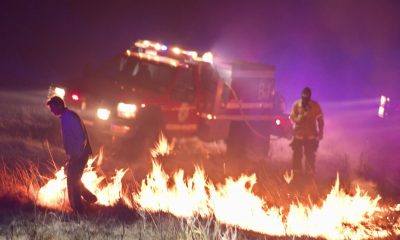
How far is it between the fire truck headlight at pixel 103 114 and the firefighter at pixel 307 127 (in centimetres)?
356

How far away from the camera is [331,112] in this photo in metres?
26.0

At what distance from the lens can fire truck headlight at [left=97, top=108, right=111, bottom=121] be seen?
11.7 m

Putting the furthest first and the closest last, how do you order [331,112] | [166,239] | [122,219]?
[331,112]
[122,219]
[166,239]

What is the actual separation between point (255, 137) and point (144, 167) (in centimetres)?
348

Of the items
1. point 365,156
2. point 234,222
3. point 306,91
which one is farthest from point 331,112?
point 234,222

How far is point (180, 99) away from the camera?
12.8m

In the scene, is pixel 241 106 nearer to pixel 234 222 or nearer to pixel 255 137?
pixel 255 137

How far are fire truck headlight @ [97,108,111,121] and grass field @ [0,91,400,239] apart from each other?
2.54 ft

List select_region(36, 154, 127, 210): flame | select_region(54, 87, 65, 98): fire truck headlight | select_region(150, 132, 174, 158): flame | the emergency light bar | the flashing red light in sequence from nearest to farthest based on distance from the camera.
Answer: select_region(36, 154, 127, 210): flame → the flashing red light → select_region(54, 87, 65, 98): fire truck headlight → select_region(150, 132, 174, 158): flame → the emergency light bar

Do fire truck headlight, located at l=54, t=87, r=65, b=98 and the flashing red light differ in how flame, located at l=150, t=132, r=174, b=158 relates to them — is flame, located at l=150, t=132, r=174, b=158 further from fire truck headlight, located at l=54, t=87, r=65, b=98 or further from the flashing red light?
fire truck headlight, located at l=54, t=87, r=65, b=98

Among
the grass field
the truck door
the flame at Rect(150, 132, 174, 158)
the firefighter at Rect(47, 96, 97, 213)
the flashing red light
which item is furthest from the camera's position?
the truck door

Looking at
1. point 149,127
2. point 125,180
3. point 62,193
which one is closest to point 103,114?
point 149,127

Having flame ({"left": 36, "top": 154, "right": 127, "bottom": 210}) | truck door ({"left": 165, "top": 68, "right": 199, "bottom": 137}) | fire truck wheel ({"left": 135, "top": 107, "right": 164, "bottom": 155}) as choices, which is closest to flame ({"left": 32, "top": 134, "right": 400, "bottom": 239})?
flame ({"left": 36, "top": 154, "right": 127, "bottom": 210})

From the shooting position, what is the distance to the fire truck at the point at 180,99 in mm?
11922
